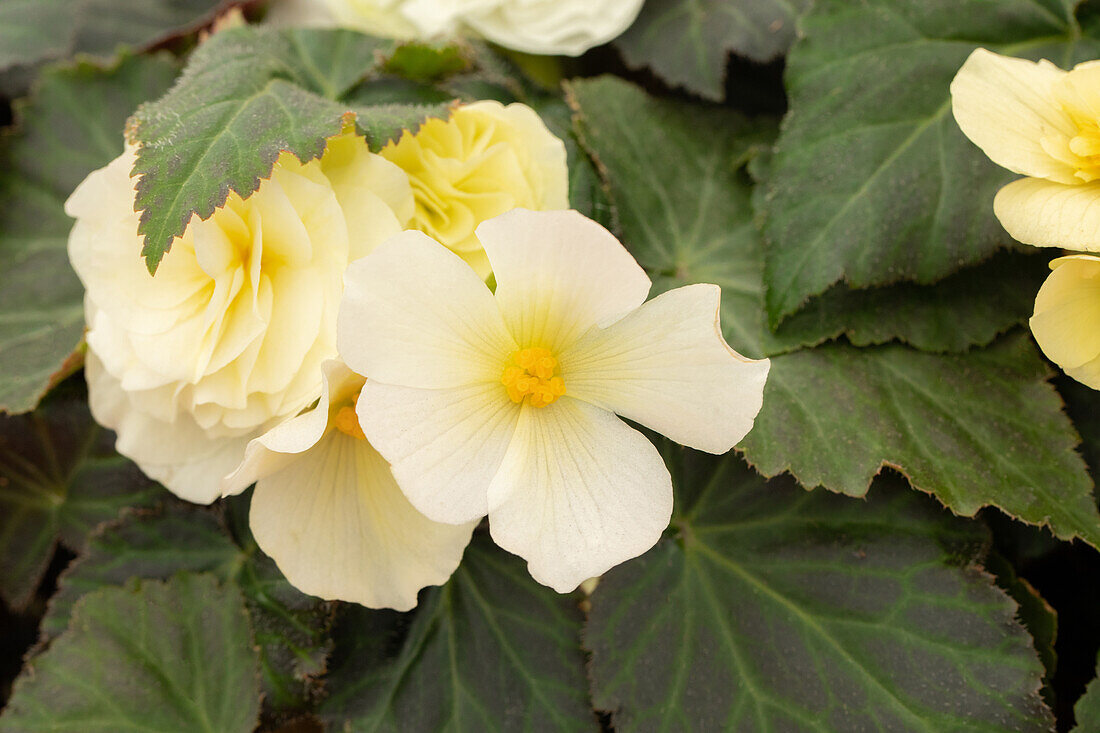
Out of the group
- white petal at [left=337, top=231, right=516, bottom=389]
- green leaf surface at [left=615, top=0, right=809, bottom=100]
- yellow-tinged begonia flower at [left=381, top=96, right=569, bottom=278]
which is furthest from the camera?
green leaf surface at [left=615, top=0, right=809, bottom=100]

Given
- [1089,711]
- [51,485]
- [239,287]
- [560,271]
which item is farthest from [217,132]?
[1089,711]

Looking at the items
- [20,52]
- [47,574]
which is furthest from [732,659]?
[20,52]

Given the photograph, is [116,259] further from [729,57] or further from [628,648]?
[729,57]

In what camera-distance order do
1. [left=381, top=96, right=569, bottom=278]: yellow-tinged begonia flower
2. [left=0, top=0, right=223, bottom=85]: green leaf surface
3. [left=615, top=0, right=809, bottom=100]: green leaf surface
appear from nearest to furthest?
[left=381, top=96, right=569, bottom=278]: yellow-tinged begonia flower
[left=615, top=0, right=809, bottom=100]: green leaf surface
[left=0, top=0, right=223, bottom=85]: green leaf surface

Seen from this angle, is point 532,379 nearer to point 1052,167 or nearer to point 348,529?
point 348,529

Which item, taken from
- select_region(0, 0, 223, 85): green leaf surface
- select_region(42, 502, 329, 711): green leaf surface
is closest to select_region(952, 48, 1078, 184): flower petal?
select_region(42, 502, 329, 711): green leaf surface

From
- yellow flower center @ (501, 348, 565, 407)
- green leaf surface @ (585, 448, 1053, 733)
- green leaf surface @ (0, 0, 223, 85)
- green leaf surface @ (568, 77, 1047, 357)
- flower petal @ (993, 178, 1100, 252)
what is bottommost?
green leaf surface @ (585, 448, 1053, 733)

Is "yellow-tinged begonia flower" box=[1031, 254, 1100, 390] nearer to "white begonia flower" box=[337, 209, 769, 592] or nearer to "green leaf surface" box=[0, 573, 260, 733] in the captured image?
"white begonia flower" box=[337, 209, 769, 592]
